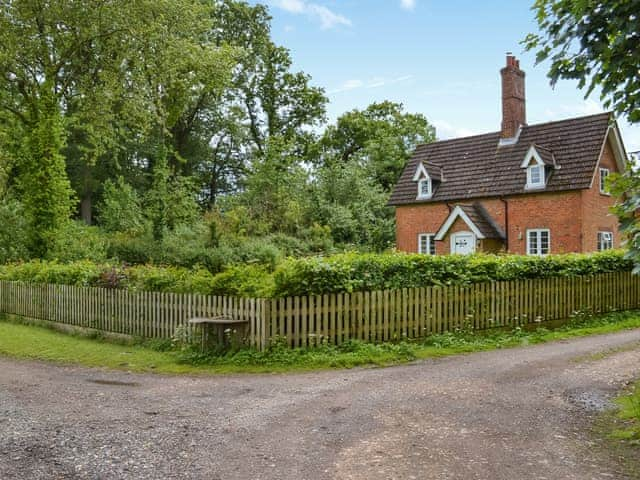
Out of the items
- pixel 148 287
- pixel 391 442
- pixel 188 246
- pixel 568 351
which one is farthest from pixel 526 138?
pixel 391 442

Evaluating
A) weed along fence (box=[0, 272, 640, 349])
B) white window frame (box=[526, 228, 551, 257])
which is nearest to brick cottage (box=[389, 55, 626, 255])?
white window frame (box=[526, 228, 551, 257])

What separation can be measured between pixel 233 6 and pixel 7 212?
3244 centimetres

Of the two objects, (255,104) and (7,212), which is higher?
(255,104)

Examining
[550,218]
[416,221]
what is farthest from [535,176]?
[416,221]

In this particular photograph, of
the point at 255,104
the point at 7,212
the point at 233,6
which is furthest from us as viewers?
the point at 255,104

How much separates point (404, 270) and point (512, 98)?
24.0 metres

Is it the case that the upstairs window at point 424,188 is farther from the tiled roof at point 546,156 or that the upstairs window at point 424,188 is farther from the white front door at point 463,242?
the tiled roof at point 546,156

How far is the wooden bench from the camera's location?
11.6 m

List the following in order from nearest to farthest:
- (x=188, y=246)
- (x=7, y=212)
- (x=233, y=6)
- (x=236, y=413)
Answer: (x=236, y=413), (x=7, y=212), (x=188, y=246), (x=233, y=6)

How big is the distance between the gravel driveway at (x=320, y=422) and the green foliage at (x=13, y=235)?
16.9 meters

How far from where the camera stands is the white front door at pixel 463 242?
107 feet

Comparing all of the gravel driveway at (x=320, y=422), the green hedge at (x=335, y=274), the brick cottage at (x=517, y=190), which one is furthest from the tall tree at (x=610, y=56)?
the brick cottage at (x=517, y=190)

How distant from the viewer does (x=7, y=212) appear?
92.4 feet

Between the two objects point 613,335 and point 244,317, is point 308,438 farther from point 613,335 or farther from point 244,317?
point 613,335
